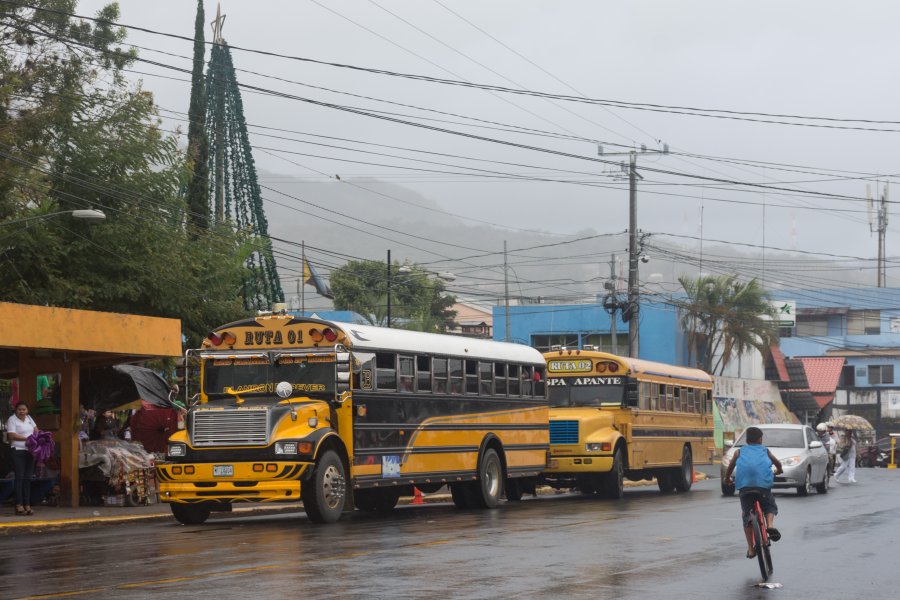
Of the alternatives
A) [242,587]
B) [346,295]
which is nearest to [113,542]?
[242,587]

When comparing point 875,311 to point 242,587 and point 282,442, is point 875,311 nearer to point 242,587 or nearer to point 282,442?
point 282,442

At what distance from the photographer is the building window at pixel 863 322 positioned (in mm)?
88938

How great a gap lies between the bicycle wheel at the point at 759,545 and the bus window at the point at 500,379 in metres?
11.9

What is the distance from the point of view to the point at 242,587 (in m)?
11.8

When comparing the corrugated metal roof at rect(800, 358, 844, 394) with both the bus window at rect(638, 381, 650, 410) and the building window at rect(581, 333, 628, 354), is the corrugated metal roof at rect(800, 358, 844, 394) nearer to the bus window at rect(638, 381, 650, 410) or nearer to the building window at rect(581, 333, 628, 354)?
the building window at rect(581, 333, 628, 354)

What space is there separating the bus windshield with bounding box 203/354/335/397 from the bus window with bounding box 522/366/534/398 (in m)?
6.81

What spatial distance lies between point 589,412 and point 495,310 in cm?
4574

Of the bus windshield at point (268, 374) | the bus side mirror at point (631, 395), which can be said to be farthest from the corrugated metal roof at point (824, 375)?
the bus windshield at point (268, 374)

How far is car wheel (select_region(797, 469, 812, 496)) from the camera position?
96.8 feet

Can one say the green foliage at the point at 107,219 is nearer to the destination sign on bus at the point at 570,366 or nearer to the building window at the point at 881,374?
the destination sign on bus at the point at 570,366

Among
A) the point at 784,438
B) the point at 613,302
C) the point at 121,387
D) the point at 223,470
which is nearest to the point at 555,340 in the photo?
the point at 613,302

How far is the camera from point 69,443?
932 inches

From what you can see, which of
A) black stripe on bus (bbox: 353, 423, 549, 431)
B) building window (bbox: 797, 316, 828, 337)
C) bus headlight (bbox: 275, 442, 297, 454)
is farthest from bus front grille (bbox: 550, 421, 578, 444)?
building window (bbox: 797, 316, 828, 337)

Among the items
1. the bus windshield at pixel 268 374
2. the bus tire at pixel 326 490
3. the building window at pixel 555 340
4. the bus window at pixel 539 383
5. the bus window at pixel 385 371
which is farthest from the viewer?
the building window at pixel 555 340
